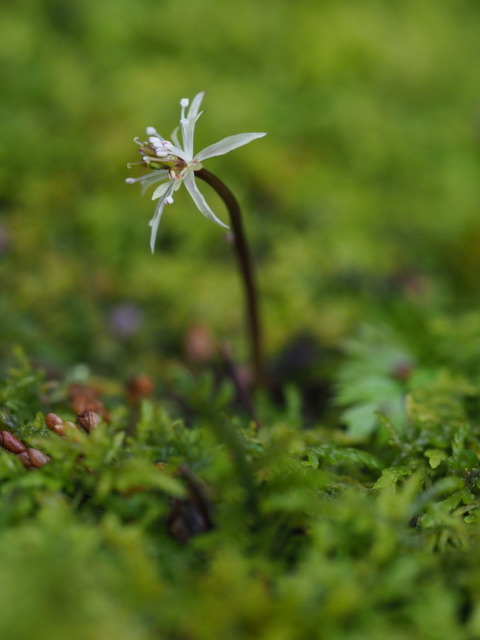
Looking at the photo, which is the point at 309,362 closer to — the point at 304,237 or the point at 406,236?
the point at 304,237

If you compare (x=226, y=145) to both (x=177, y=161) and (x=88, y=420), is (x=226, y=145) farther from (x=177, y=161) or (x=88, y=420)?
(x=88, y=420)

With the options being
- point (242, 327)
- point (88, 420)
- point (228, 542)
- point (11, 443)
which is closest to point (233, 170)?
point (242, 327)

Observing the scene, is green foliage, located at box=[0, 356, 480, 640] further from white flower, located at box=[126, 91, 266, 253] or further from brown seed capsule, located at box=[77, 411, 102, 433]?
white flower, located at box=[126, 91, 266, 253]

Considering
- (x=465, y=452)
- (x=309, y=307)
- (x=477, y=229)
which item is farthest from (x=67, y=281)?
(x=477, y=229)

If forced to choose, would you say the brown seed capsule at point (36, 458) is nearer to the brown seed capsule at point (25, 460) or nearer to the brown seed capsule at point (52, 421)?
the brown seed capsule at point (25, 460)

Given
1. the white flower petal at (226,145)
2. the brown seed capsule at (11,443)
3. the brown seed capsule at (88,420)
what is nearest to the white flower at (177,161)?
the white flower petal at (226,145)

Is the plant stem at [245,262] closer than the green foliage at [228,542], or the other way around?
the green foliage at [228,542]
